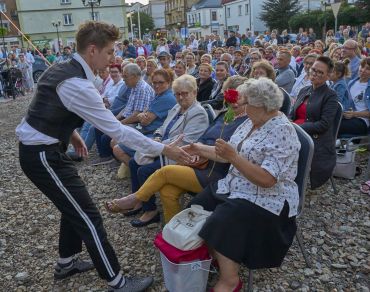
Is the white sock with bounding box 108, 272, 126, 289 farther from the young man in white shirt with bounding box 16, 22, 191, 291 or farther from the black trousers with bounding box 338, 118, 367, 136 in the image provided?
the black trousers with bounding box 338, 118, 367, 136

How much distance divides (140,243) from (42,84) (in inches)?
70.8

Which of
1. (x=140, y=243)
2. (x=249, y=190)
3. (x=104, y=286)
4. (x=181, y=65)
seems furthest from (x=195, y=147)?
(x=181, y=65)

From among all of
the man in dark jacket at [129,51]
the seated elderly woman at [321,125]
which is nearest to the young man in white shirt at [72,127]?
the seated elderly woman at [321,125]

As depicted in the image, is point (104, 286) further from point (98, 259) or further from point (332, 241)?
point (332, 241)

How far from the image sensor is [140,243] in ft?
11.7

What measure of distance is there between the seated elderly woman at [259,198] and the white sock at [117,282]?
2.30 feet

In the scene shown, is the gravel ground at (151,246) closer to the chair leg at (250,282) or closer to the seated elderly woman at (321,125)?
the chair leg at (250,282)

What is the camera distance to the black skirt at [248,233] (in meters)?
2.51

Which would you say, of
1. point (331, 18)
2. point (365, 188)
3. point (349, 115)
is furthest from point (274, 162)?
point (331, 18)

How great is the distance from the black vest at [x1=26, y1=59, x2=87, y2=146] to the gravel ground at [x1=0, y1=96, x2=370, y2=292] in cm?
135

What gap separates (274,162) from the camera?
8.11 feet

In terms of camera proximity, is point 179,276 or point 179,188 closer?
point 179,276

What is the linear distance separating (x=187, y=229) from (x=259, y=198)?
20.9 inches

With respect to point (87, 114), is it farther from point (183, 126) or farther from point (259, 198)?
point (183, 126)
